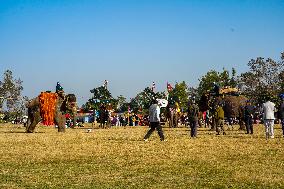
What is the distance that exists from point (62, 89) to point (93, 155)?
18774 millimetres

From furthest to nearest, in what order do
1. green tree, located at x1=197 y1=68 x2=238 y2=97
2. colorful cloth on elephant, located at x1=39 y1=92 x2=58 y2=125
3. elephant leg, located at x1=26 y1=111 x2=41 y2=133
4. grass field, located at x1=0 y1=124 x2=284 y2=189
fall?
green tree, located at x1=197 y1=68 x2=238 y2=97, elephant leg, located at x1=26 y1=111 x2=41 y2=133, colorful cloth on elephant, located at x1=39 y1=92 x2=58 y2=125, grass field, located at x1=0 y1=124 x2=284 y2=189

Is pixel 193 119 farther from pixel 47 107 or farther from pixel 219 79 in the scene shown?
pixel 219 79

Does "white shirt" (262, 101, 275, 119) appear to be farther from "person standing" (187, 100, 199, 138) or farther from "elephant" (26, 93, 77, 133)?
"elephant" (26, 93, 77, 133)

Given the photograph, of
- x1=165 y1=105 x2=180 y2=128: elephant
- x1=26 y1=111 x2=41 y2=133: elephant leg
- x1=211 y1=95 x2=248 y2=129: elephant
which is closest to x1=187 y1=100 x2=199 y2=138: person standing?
x1=211 y1=95 x2=248 y2=129: elephant

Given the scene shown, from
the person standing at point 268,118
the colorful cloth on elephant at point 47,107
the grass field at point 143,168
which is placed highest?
the colorful cloth on elephant at point 47,107

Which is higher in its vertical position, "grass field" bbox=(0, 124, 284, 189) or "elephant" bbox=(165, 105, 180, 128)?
"elephant" bbox=(165, 105, 180, 128)

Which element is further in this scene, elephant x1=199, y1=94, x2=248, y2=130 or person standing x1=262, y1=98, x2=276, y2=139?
elephant x1=199, y1=94, x2=248, y2=130

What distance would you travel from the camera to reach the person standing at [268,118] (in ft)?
73.2

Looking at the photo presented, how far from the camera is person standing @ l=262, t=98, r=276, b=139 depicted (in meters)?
22.3

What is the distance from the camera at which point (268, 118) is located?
22359mm

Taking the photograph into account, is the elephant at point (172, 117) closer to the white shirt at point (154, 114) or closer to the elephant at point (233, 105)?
the elephant at point (233, 105)

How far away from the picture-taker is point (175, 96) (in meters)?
96.1

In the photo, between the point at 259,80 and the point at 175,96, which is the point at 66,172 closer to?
the point at 259,80

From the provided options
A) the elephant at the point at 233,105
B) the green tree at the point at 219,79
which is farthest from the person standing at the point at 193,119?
the green tree at the point at 219,79
